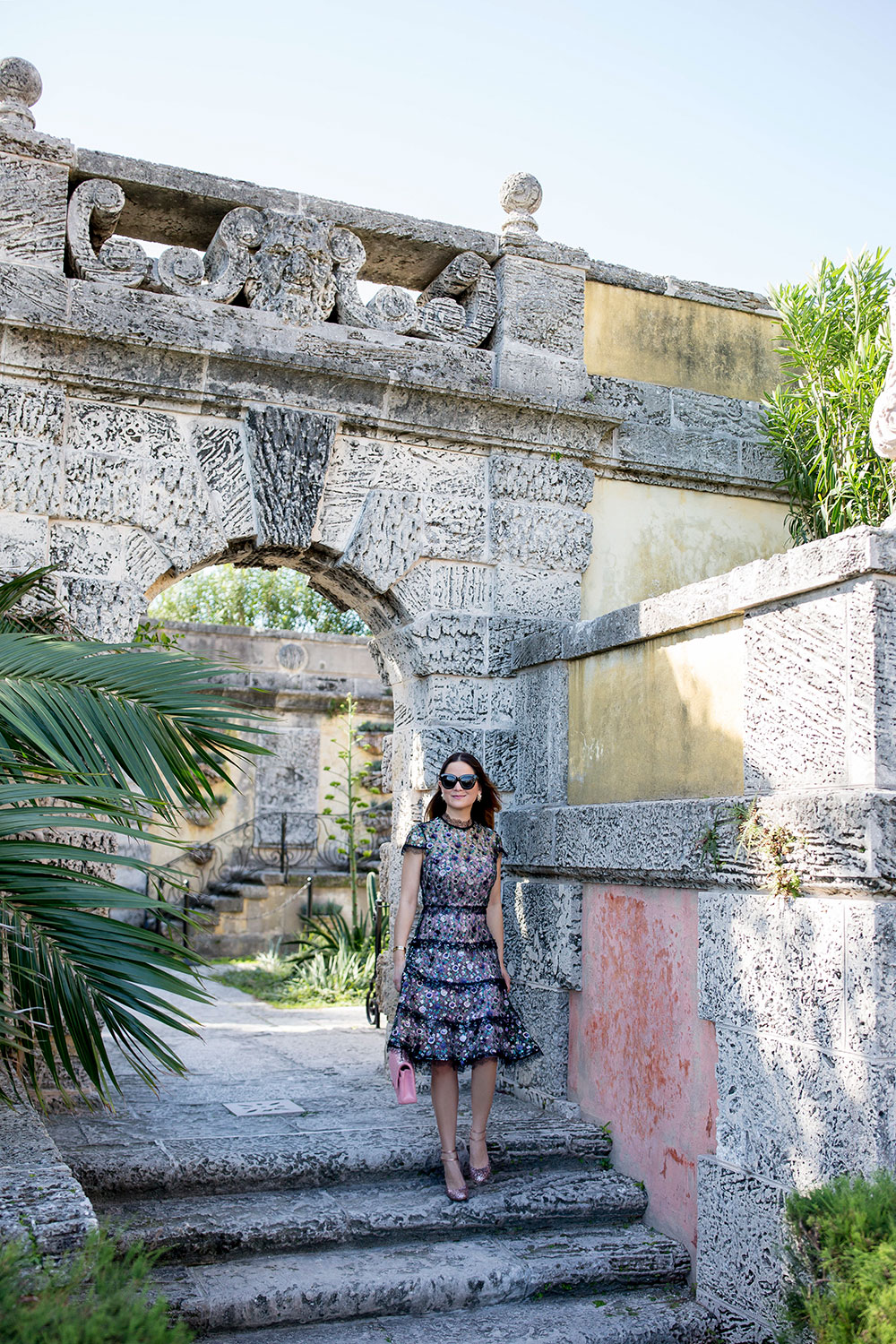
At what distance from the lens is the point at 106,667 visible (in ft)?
10.7

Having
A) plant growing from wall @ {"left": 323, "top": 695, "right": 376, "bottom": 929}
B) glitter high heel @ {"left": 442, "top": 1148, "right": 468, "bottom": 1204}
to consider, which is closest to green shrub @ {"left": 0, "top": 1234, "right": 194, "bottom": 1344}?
glitter high heel @ {"left": 442, "top": 1148, "right": 468, "bottom": 1204}

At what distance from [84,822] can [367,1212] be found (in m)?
1.96

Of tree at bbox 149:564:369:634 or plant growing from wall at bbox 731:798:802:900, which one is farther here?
tree at bbox 149:564:369:634

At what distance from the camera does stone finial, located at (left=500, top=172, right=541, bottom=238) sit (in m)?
5.70

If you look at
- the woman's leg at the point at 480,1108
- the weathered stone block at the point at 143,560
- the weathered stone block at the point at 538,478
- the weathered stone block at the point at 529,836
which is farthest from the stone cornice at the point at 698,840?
the weathered stone block at the point at 143,560

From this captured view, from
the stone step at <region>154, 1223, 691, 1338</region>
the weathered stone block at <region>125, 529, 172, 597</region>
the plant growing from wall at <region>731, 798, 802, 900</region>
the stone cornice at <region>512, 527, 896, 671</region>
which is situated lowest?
the stone step at <region>154, 1223, 691, 1338</region>

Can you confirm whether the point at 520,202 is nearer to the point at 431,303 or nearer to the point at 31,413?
the point at 431,303

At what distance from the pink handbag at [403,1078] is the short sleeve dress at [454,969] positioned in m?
0.04

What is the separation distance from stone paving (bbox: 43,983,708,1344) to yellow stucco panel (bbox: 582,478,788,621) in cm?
254

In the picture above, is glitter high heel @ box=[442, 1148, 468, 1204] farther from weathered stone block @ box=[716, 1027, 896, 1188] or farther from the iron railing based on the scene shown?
the iron railing

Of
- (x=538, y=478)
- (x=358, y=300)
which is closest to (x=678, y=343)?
(x=538, y=478)

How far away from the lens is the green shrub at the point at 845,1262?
251 centimetres

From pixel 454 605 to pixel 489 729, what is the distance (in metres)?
0.60

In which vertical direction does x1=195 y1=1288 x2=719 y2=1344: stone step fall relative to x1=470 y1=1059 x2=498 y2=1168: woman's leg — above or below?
below
